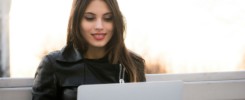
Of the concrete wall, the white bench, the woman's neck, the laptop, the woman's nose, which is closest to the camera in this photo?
the laptop

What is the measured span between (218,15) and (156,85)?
960mm

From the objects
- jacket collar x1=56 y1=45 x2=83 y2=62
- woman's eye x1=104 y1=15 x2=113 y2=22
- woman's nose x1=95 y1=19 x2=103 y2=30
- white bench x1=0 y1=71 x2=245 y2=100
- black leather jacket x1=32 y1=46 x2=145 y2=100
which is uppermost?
woman's eye x1=104 y1=15 x2=113 y2=22

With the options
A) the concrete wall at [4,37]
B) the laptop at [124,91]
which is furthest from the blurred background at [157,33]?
the laptop at [124,91]

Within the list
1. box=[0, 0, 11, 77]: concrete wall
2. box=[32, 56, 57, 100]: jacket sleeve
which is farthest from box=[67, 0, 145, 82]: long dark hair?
box=[0, 0, 11, 77]: concrete wall

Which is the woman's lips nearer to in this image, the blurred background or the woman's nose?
the woman's nose

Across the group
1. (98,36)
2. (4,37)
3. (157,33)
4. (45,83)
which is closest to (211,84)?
(157,33)

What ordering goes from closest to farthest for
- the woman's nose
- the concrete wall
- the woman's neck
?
the woman's nose, the woman's neck, the concrete wall

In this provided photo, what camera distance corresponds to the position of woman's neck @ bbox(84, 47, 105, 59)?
1.70m

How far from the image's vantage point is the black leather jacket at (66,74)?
5.28 feet

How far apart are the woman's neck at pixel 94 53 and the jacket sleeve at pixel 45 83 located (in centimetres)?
17

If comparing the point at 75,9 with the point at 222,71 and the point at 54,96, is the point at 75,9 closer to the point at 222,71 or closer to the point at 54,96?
the point at 54,96

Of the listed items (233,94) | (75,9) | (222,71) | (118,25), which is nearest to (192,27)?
(222,71)

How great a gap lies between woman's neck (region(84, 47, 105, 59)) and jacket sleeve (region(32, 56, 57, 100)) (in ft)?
0.56

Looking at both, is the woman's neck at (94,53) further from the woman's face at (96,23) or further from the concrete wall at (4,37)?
the concrete wall at (4,37)
